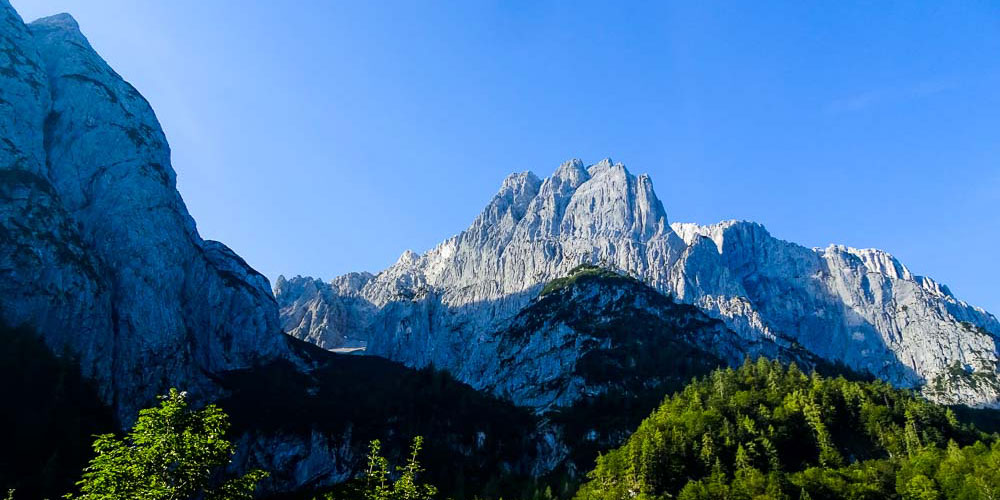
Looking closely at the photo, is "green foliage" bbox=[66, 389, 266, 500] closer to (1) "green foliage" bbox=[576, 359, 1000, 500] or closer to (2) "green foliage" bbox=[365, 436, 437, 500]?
(2) "green foliage" bbox=[365, 436, 437, 500]

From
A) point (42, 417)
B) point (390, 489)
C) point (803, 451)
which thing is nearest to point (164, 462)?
point (390, 489)

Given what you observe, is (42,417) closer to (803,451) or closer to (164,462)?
(164,462)

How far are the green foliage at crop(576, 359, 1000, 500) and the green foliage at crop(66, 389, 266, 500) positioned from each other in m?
109

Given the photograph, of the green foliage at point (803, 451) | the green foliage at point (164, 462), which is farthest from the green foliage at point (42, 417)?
the green foliage at point (164, 462)

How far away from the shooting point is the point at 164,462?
24.5 meters

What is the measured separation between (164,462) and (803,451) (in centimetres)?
14502

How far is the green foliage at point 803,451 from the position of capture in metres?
113

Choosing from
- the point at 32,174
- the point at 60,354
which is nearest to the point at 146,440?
the point at 60,354

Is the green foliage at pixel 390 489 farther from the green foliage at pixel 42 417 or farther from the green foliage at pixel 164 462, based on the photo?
the green foliage at pixel 42 417

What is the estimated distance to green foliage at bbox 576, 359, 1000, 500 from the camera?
372 ft

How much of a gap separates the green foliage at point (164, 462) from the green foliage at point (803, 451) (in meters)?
109

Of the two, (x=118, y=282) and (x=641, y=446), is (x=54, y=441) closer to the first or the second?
(x=118, y=282)

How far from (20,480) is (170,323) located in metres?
77.7

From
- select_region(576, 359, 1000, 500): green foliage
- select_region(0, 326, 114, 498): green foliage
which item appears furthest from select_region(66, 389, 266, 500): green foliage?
select_region(0, 326, 114, 498): green foliage
